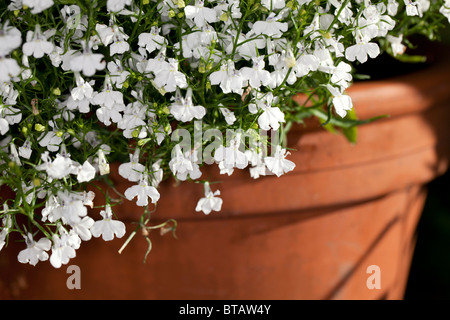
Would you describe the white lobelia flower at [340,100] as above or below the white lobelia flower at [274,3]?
below

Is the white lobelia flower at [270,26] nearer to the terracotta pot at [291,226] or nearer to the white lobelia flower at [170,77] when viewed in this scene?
the white lobelia flower at [170,77]

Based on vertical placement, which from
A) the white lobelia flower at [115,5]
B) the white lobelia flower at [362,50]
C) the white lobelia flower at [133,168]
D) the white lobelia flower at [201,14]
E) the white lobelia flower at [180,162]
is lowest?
the white lobelia flower at [133,168]

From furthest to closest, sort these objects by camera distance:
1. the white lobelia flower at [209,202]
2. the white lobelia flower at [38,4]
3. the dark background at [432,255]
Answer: the dark background at [432,255] < the white lobelia flower at [209,202] < the white lobelia flower at [38,4]

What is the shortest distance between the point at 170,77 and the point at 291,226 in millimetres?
272

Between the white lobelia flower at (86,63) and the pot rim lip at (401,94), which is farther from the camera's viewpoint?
the pot rim lip at (401,94)

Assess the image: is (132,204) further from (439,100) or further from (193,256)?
(439,100)

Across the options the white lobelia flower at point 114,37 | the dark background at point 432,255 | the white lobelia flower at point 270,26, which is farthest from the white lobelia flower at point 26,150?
the dark background at point 432,255

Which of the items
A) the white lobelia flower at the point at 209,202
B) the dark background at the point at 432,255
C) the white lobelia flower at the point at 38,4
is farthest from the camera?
the dark background at the point at 432,255

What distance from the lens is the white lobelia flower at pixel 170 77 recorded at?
1.49 feet

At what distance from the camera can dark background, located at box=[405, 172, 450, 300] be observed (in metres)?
1.03

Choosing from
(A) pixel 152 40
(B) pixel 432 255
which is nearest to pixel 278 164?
(A) pixel 152 40

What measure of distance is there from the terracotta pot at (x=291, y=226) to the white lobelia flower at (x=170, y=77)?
162 mm
